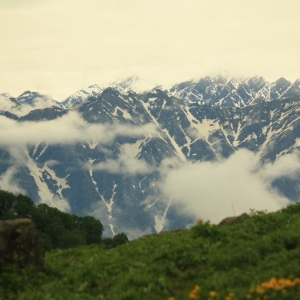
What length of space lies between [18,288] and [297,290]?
11.4 metres

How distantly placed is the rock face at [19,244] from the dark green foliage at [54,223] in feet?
298

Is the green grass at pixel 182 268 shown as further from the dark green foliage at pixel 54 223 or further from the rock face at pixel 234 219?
the dark green foliage at pixel 54 223

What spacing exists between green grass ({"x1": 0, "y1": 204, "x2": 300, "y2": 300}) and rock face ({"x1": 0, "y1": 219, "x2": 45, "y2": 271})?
0.49m

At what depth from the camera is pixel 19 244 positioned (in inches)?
912

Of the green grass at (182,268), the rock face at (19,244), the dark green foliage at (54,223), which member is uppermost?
the dark green foliage at (54,223)

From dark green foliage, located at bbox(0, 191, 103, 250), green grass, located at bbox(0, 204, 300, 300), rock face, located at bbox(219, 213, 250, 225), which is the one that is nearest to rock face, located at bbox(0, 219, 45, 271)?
green grass, located at bbox(0, 204, 300, 300)

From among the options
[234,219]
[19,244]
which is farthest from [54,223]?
[19,244]

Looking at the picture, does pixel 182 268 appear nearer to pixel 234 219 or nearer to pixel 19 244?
pixel 19 244

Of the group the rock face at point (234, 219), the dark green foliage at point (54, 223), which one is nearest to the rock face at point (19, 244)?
the rock face at point (234, 219)

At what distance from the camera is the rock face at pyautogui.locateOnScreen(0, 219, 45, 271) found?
22.9 meters

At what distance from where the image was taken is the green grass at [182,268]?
789 inches

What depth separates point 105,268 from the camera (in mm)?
23609

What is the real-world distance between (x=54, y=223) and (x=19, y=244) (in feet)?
345

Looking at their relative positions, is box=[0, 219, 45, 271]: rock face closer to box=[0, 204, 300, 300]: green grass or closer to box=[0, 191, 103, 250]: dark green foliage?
box=[0, 204, 300, 300]: green grass
